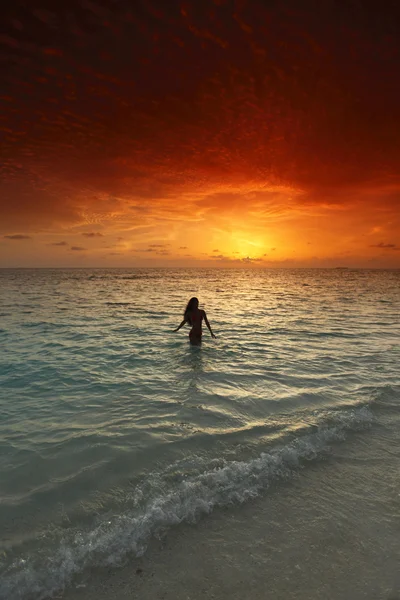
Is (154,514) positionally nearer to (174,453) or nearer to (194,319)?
(174,453)

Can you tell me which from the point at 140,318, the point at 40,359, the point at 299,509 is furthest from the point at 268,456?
the point at 140,318

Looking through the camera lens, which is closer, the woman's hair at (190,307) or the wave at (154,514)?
the wave at (154,514)

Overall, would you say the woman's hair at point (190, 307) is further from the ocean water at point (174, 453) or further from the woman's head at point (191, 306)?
the ocean water at point (174, 453)

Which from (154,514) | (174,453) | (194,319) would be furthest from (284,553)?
(194,319)

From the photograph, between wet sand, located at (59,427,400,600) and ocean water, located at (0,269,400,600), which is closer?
wet sand, located at (59,427,400,600)

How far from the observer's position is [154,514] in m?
4.18

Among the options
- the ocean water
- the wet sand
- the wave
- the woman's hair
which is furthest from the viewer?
the woman's hair

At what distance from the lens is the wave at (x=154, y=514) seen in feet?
11.1

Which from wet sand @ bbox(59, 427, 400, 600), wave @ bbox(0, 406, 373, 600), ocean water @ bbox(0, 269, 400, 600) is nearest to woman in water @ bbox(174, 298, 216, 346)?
ocean water @ bbox(0, 269, 400, 600)

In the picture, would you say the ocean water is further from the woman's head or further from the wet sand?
the woman's head

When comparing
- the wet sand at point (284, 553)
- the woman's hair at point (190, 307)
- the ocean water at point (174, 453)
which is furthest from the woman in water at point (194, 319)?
the wet sand at point (284, 553)

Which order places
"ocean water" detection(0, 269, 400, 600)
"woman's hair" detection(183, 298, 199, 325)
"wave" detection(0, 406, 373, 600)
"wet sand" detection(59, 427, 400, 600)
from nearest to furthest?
"wet sand" detection(59, 427, 400, 600) < "wave" detection(0, 406, 373, 600) < "ocean water" detection(0, 269, 400, 600) < "woman's hair" detection(183, 298, 199, 325)

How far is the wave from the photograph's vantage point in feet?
11.1

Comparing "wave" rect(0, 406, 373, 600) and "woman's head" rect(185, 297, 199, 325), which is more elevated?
"woman's head" rect(185, 297, 199, 325)
